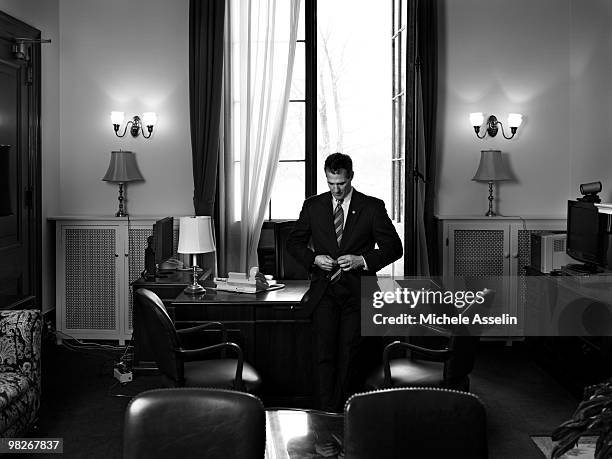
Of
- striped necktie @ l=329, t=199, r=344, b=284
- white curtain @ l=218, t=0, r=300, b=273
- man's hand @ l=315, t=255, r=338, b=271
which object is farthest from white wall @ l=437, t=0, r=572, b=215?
man's hand @ l=315, t=255, r=338, b=271

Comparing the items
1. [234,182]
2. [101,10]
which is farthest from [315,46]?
[101,10]

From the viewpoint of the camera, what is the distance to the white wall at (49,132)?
22.7 ft

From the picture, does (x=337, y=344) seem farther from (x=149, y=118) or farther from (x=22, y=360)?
Answer: (x=149, y=118)

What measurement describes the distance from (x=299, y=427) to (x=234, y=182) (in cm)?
426

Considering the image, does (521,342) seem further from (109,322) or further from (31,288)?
(31,288)

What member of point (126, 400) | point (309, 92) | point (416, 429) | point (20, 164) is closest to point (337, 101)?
point (309, 92)

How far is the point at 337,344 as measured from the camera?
179 inches

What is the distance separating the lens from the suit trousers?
4512 millimetres

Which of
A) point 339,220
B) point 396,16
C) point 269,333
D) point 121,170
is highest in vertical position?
point 396,16

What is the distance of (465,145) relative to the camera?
738 centimetres

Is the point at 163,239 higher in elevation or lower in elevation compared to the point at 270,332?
higher

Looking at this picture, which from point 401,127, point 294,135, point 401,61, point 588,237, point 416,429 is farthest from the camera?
point 294,135

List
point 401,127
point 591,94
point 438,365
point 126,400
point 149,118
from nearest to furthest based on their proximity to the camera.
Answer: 1. point 438,365
2. point 126,400
3. point 401,127
4. point 591,94
5. point 149,118

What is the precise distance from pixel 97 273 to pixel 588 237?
4313 millimetres
